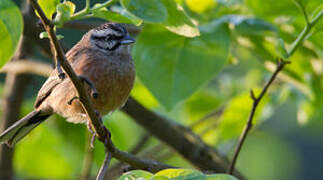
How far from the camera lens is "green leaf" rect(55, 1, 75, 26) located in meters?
2.19

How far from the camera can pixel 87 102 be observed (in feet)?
8.01

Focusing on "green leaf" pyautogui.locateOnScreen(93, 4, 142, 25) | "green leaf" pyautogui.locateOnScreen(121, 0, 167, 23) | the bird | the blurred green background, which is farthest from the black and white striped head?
"green leaf" pyautogui.locateOnScreen(121, 0, 167, 23)

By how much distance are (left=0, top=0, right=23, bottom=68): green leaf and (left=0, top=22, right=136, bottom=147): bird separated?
1.45 meters

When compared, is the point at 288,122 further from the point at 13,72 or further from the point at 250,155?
the point at 13,72

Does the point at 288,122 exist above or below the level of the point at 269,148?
below

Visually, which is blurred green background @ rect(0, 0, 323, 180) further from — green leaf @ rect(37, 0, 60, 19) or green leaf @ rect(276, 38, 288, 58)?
green leaf @ rect(37, 0, 60, 19)

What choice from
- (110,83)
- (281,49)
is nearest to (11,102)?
(110,83)

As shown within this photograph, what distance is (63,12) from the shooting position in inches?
87.0

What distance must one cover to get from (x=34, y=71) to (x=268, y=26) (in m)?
2.20

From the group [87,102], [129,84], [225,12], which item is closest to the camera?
[87,102]

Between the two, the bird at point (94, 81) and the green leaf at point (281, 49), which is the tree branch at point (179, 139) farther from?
the green leaf at point (281, 49)

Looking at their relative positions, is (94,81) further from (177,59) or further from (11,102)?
(11,102)

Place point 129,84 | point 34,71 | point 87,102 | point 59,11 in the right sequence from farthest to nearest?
point 34,71, point 129,84, point 87,102, point 59,11

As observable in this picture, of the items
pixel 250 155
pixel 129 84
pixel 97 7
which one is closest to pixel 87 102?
pixel 97 7
